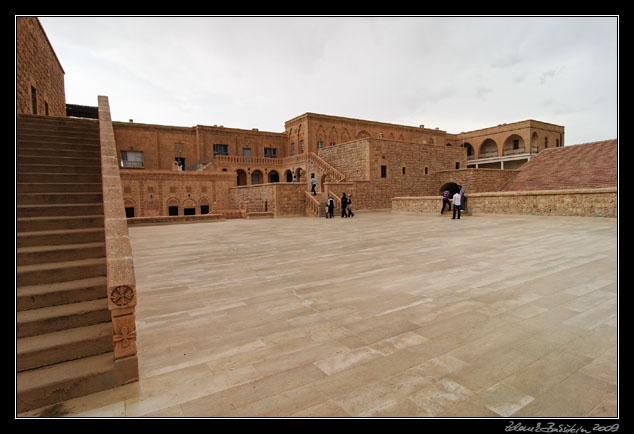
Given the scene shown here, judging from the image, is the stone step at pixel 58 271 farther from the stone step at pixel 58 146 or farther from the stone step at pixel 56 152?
the stone step at pixel 58 146

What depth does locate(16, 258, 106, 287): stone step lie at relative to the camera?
121 inches

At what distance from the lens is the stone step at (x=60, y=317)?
2580mm

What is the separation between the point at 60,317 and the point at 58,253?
3.78ft

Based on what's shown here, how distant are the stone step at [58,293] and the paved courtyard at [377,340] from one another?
1.88 feet

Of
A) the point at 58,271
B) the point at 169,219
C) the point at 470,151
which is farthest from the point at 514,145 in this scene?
the point at 58,271

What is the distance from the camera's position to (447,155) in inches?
1145

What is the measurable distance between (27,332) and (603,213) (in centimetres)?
1569

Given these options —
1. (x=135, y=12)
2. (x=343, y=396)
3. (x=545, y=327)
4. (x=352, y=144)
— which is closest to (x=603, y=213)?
(x=545, y=327)

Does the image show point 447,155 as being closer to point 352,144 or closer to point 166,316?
point 352,144

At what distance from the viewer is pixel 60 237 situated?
383cm

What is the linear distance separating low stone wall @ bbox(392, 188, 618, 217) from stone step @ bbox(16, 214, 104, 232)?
15.0 meters

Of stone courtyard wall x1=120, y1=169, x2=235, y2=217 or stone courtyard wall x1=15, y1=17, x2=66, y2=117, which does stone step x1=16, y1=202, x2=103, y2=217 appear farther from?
stone courtyard wall x1=120, y1=169, x2=235, y2=217


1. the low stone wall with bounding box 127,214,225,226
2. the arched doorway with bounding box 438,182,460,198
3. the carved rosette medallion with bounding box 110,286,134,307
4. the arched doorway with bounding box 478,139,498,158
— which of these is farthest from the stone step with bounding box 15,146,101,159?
the arched doorway with bounding box 478,139,498,158

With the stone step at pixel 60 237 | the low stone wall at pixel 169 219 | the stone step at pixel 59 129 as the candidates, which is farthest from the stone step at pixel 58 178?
the low stone wall at pixel 169 219
